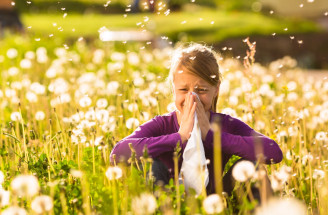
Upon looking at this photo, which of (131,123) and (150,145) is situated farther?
(131,123)

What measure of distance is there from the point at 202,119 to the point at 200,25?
666 inches

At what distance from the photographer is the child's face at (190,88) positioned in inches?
98.4

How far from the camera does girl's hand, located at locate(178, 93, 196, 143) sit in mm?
2354

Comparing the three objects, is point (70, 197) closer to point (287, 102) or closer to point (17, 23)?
point (287, 102)

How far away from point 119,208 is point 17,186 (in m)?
0.54

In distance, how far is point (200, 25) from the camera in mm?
18984

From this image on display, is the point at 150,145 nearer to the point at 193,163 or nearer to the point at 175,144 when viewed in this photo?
the point at 175,144

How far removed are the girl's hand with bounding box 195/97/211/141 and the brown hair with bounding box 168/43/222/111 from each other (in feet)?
0.53

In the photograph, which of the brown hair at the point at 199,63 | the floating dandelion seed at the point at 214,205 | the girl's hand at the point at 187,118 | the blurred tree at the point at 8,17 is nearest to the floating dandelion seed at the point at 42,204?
the floating dandelion seed at the point at 214,205

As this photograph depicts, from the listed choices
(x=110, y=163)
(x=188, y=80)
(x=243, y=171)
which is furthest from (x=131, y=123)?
(x=243, y=171)

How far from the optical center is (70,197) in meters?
2.18

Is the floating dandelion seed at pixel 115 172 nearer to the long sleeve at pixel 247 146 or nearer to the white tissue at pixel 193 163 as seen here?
the white tissue at pixel 193 163

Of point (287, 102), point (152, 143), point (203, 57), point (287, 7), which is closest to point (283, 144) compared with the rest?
point (203, 57)

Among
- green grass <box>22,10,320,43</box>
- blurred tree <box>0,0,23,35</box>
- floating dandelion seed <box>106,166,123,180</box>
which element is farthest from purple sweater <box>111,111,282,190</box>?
blurred tree <box>0,0,23,35</box>
